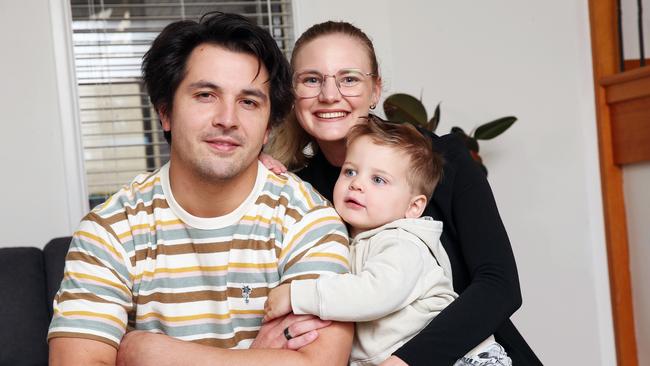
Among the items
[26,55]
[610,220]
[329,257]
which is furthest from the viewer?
[610,220]

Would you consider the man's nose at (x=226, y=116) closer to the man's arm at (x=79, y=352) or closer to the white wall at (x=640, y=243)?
the man's arm at (x=79, y=352)

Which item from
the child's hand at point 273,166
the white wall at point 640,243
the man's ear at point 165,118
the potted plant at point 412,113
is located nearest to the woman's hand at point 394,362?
the child's hand at point 273,166

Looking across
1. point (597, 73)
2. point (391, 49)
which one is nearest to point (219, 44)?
point (391, 49)

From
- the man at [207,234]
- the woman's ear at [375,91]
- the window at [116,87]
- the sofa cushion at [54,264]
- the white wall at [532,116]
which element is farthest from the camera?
the white wall at [532,116]

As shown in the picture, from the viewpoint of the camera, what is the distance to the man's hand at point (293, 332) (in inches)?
66.4

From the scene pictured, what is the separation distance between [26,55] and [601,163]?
98.6 inches

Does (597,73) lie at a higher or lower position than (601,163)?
higher

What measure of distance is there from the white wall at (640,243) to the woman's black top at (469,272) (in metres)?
1.75

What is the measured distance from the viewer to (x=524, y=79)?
388cm

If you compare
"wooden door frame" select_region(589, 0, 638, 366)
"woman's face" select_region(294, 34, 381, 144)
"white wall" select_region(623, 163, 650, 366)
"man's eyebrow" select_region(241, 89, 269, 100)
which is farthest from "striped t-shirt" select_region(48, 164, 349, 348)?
"wooden door frame" select_region(589, 0, 638, 366)

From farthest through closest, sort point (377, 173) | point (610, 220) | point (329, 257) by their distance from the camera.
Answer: point (610, 220) → point (377, 173) → point (329, 257)

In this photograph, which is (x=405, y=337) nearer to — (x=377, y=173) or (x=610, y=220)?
(x=377, y=173)

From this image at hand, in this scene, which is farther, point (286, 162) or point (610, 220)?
point (610, 220)

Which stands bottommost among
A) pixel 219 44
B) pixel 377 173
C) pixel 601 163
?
pixel 601 163
